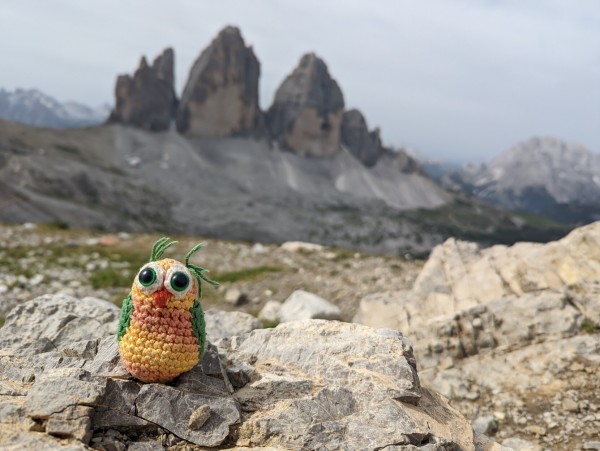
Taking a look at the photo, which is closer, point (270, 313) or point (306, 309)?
point (306, 309)

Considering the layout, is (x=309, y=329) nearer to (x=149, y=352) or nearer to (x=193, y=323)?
(x=193, y=323)

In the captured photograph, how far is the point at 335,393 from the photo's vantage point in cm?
537

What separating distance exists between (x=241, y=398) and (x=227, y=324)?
434 centimetres

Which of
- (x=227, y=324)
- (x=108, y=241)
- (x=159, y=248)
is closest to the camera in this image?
(x=159, y=248)

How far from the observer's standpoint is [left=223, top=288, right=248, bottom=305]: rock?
56.6 feet

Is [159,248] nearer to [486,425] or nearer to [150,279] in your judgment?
[150,279]

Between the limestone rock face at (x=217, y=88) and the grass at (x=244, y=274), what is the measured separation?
468 ft

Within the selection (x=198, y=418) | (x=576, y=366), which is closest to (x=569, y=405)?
(x=576, y=366)

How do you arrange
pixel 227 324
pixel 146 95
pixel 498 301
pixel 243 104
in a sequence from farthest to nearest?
pixel 243 104 < pixel 146 95 < pixel 498 301 < pixel 227 324

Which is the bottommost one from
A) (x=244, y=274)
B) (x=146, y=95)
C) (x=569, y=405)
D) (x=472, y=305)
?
(x=244, y=274)

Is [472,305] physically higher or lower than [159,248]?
lower

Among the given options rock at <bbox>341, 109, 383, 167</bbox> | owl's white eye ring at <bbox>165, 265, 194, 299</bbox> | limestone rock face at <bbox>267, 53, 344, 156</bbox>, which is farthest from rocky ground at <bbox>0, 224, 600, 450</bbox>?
rock at <bbox>341, 109, 383, 167</bbox>

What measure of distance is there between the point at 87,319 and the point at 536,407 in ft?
30.8

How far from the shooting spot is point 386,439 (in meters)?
4.79
